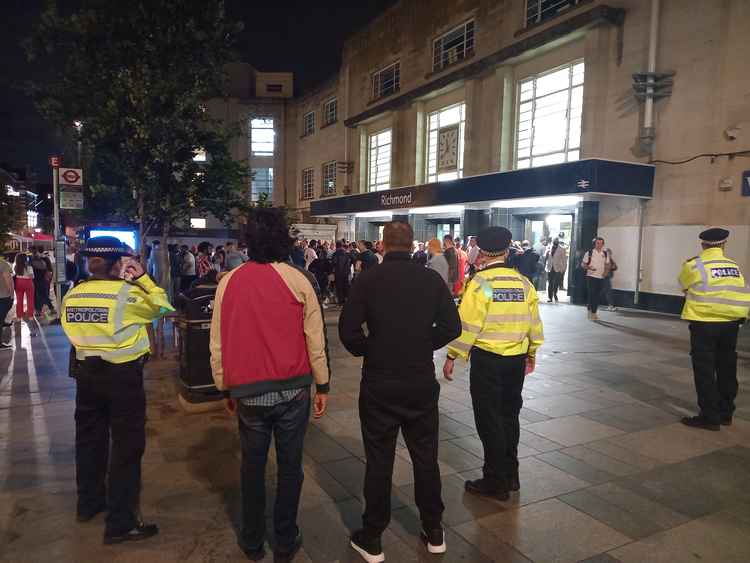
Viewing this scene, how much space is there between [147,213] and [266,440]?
726 cm

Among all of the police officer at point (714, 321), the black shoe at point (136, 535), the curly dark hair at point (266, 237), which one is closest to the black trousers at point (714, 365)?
the police officer at point (714, 321)

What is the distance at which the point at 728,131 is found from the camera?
11.6 metres

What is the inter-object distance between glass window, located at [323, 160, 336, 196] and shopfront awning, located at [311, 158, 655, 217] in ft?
33.6

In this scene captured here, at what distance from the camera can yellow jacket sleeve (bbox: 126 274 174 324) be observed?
3.27 metres

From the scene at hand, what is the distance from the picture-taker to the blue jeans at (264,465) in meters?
2.88

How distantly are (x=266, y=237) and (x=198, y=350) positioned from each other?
3213mm

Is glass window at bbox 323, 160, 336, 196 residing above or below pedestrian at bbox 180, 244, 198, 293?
above

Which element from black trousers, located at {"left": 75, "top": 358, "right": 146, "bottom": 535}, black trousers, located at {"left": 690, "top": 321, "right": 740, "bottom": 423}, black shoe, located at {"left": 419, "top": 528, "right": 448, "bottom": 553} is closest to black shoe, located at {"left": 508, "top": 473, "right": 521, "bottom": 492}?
black shoe, located at {"left": 419, "top": 528, "right": 448, "bottom": 553}

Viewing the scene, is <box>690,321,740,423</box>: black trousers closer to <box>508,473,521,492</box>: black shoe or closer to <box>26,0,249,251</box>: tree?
<box>508,473,521,492</box>: black shoe

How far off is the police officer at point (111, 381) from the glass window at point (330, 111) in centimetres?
2889

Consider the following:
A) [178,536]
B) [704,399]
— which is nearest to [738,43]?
[704,399]

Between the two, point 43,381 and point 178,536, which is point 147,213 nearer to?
point 43,381

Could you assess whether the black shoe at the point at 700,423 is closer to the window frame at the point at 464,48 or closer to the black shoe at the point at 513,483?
the black shoe at the point at 513,483

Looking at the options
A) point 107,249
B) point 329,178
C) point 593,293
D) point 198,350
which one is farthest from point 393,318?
point 329,178
